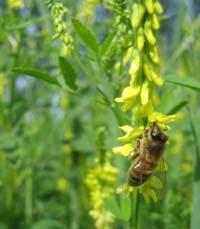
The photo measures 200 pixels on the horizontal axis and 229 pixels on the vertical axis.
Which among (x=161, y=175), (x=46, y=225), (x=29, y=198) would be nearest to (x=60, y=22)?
(x=161, y=175)

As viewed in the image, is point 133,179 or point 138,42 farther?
point 133,179

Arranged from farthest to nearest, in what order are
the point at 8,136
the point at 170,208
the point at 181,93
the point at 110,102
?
the point at 8,136, the point at 170,208, the point at 181,93, the point at 110,102

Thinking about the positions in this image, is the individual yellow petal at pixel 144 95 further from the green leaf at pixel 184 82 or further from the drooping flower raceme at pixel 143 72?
the green leaf at pixel 184 82

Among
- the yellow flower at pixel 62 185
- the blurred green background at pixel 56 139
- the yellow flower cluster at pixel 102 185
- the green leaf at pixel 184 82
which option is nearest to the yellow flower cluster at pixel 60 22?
the green leaf at pixel 184 82

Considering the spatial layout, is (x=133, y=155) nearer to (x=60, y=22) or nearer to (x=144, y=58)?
(x=144, y=58)

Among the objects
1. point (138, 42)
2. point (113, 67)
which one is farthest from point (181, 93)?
point (138, 42)

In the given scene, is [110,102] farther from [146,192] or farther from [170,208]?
[170,208]
